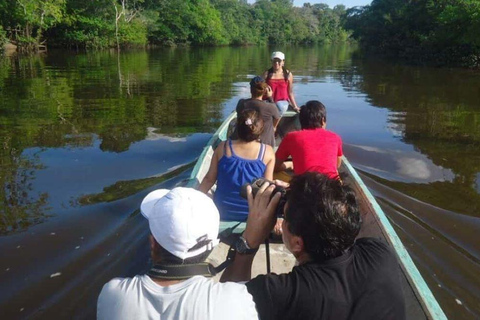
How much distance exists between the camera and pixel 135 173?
6.18 m

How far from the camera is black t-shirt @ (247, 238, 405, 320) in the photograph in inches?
58.2

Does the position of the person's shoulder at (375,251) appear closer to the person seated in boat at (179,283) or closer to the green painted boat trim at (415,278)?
the person seated in boat at (179,283)

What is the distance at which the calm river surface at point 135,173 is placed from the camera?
145 inches

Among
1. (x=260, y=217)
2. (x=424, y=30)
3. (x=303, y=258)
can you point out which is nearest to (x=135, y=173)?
(x=260, y=217)

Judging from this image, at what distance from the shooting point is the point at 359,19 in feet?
169

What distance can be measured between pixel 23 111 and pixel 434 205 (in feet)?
29.9

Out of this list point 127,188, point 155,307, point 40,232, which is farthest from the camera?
point 127,188

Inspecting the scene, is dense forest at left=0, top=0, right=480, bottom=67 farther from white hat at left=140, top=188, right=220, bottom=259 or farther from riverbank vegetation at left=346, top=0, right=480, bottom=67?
white hat at left=140, top=188, right=220, bottom=259

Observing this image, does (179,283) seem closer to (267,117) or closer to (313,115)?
(313,115)

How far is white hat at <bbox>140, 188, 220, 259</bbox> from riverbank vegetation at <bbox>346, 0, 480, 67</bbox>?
2512cm

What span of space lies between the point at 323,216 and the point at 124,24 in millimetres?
41663

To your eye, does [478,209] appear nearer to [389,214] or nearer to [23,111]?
[389,214]

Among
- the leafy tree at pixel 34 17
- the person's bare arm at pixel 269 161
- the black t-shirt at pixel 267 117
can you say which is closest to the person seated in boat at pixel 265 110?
the black t-shirt at pixel 267 117

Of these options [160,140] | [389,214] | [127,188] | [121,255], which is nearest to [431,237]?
[389,214]
